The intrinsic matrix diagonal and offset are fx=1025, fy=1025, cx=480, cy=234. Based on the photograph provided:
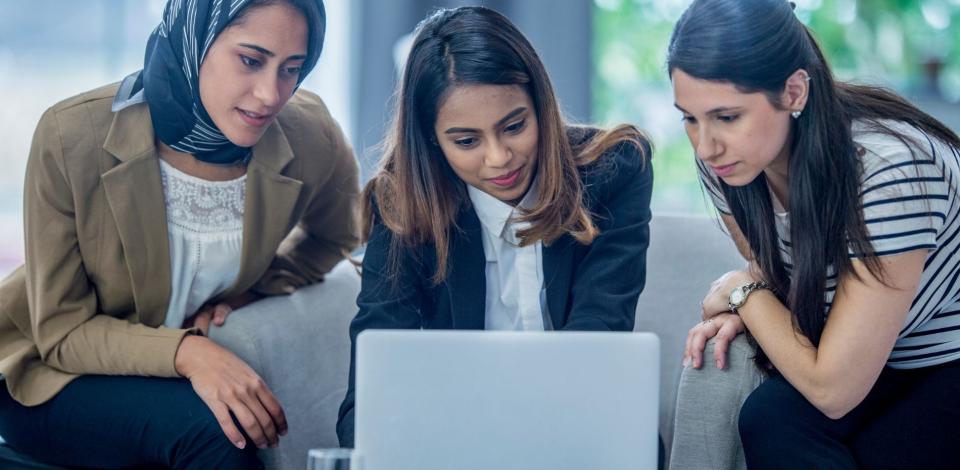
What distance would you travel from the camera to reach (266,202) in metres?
1.73

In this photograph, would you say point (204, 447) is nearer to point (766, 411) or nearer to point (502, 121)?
point (502, 121)

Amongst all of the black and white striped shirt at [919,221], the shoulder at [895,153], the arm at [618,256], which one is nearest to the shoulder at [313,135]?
the arm at [618,256]

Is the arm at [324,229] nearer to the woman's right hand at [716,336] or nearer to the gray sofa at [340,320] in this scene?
the gray sofa at [340,320]

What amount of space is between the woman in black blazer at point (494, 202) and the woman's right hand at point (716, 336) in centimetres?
11

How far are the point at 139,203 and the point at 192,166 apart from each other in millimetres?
117

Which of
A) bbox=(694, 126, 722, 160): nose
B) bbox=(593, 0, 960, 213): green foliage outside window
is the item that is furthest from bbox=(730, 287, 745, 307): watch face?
bbox=(593, 0, 960, 213): green foliage outside window

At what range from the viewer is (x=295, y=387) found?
1.75 metres

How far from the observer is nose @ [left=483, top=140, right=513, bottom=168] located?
1.51 meters

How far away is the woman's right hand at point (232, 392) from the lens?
151 cm

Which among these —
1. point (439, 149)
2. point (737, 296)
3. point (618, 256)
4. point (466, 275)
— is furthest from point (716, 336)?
point (439, 149)

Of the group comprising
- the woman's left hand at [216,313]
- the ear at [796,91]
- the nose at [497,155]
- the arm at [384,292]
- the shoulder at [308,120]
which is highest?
the ear at [796,91]

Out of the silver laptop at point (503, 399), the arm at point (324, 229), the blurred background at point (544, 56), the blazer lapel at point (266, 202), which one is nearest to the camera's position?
the silver laptop at point (503, 399)

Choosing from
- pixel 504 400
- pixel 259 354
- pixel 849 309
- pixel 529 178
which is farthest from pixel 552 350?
pixel 259 354

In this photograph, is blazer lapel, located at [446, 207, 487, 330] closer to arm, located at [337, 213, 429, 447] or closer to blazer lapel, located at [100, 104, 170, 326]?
arm, located at [337, 213, 429, 447]
